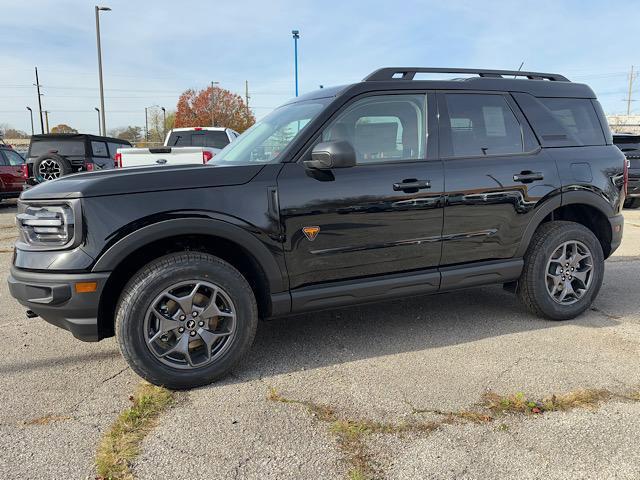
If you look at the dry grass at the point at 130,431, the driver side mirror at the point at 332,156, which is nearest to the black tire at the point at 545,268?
the driver side mirror at the point at 332,156

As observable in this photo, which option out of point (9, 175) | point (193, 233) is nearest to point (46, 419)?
point (193, 233)

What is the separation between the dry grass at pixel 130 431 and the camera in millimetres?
2303

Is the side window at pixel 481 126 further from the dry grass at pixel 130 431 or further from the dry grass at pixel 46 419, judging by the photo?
the dry grass at pixel 46 419

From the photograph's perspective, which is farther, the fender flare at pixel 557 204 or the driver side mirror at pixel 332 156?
the fender flare at pixel 557 204

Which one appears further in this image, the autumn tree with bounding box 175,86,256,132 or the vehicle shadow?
the autumn tree with bounding box 175,86,256,132

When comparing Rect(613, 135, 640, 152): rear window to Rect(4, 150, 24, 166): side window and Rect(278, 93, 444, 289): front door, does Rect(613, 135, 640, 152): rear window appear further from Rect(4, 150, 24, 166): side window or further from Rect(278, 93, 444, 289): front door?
Rect(4, 150, 24, 166): side window

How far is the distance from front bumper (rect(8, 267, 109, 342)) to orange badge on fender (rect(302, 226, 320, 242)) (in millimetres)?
1241

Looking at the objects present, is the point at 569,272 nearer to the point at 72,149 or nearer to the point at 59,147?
the point at 72,149

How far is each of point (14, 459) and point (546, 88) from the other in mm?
4602

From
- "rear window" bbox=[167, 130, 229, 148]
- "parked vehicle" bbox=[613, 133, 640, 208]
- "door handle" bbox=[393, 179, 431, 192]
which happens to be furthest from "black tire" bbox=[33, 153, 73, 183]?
"parked vehicle" bbox=[613, 133, 640, 208]

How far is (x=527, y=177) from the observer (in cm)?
396

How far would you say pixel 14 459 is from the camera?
7.81 ft

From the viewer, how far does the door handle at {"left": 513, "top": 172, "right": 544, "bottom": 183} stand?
3925mm

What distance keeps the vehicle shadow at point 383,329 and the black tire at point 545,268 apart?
0.13 metres
